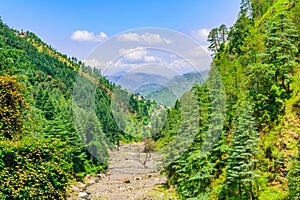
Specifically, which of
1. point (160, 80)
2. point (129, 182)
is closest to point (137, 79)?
point (160, 80)

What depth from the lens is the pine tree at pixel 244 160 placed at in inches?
756

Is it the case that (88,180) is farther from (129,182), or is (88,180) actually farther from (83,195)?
(83,195)

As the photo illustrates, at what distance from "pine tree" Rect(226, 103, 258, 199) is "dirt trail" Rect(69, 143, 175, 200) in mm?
9034

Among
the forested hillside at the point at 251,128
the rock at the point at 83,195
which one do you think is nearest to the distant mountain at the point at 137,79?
the forested hillside at the point at 251,128

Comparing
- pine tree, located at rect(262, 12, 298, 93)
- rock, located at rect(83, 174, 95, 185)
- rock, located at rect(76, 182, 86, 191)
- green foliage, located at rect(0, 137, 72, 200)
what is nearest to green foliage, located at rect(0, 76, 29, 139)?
green foliage, located at rect(0, 137, 72, 200)

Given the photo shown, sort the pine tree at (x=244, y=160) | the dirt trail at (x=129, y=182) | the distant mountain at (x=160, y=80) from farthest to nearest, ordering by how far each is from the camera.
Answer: the dirt trail at (x=129, y=182) < the distant mountain at (x=160, y=80) < the pine tree at (x=244, y=160)

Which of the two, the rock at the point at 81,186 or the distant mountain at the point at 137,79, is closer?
the distant mountain at the point at 137,79

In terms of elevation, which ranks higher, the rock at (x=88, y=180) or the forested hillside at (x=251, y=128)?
the forested hillside at (x=251, y=128)

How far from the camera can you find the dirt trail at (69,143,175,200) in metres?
30.6

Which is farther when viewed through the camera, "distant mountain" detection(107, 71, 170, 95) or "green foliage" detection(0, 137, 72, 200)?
"distant mountain" detection(107, 71, 170, 95)

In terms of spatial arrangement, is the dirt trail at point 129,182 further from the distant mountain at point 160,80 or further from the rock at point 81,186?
the distant mountain at point 160,80

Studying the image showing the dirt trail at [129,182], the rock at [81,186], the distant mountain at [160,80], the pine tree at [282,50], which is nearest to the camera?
the pine tree at [282,50]

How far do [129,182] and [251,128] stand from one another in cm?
2201

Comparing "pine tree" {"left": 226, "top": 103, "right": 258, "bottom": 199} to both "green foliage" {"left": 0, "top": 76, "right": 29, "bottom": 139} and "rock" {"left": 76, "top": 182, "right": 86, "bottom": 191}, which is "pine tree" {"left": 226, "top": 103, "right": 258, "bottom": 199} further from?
"rock" {"left": 76, "top": 182, "right": 86, "bottom": 191}
